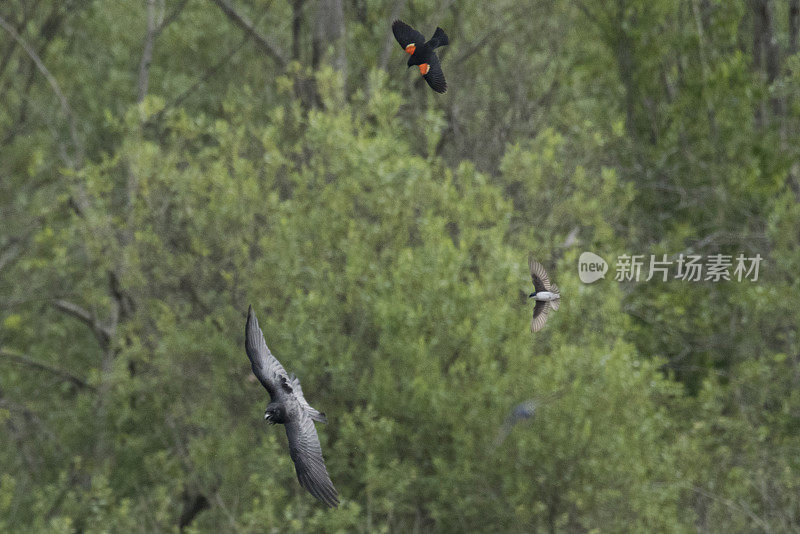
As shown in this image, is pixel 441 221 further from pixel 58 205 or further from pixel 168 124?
pixel 58 205

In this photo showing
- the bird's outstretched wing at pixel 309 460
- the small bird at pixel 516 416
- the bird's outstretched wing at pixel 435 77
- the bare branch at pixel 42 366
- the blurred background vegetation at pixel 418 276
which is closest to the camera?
the bird's outstretched wing at pixel 309 460

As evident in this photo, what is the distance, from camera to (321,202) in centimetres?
1033

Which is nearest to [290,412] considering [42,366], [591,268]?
[591,268]

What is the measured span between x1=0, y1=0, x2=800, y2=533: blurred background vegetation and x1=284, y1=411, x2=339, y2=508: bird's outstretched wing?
144 inches

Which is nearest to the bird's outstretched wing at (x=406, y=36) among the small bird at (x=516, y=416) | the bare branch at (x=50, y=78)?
the small bird at (x=516, y=416)

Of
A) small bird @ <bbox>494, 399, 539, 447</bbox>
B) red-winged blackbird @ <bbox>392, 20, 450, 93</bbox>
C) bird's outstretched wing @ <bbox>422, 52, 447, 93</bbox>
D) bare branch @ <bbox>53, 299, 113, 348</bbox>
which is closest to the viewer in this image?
bird's outstretched wing @ <bbox>422, 52, 447, 93</bbox>

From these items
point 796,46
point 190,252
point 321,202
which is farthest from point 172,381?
point 796,46

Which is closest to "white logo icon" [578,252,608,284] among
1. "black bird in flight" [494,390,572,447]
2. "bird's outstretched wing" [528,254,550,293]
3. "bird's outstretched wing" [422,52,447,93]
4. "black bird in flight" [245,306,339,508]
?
"black bird in flight" [494,390,572,447]

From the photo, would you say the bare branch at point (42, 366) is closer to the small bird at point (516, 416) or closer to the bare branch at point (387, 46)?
the bare branch at point (387, 46)

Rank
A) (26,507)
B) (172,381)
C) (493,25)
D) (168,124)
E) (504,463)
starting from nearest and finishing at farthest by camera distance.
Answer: (504,463), (172,381), (168,124), (26,507), (493,25)

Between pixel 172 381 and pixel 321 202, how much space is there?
2.65 meters

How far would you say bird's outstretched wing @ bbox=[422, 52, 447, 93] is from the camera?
533cm

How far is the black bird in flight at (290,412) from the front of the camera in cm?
523

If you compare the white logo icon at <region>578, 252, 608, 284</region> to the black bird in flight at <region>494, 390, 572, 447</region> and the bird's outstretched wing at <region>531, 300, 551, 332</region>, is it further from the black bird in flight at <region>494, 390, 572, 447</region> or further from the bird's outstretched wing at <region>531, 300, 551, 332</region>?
the bird's outstretched wing at <region>531, 300, 551, 332</region>
